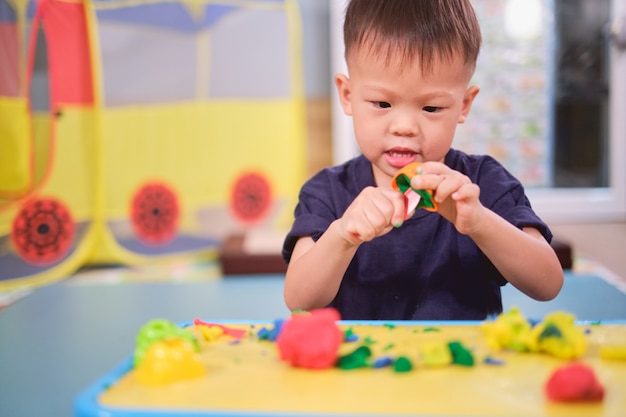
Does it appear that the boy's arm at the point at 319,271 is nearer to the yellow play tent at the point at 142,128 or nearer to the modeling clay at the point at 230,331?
the modeling clay at the point at 230,331

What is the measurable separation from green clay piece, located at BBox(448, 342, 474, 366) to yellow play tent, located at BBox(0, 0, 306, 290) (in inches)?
63.0

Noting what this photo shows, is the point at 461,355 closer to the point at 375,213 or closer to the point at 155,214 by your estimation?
the point at 375,213

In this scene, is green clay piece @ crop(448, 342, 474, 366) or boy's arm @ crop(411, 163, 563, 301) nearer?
green clay piece @ crop(448, 342, 474, 366)

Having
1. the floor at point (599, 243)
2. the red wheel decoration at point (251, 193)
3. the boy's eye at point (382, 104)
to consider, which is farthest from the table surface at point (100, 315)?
the boy's eye at point (382, 104)

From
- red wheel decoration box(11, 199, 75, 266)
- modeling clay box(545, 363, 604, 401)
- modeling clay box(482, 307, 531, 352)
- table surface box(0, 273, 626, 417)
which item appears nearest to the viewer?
modeling clay box(545, 363, 604, 401)

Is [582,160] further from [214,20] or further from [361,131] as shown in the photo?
[361,131]

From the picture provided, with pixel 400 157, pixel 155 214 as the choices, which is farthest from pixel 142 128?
pixel 400 157

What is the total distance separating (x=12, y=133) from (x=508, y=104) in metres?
1.69

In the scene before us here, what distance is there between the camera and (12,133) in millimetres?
1826

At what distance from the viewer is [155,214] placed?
6.88ft

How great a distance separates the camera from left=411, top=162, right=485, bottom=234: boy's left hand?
23.6 inches

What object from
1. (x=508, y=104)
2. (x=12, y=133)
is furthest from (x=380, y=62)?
(x=508, y=104)

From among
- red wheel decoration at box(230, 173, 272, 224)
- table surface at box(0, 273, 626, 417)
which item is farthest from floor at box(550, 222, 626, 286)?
red wheel decoration at box(230, 173, 272, 224)

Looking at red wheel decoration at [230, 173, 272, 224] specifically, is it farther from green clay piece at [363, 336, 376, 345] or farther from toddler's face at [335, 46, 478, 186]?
green clay piece at [363, 336, 376, 345]
